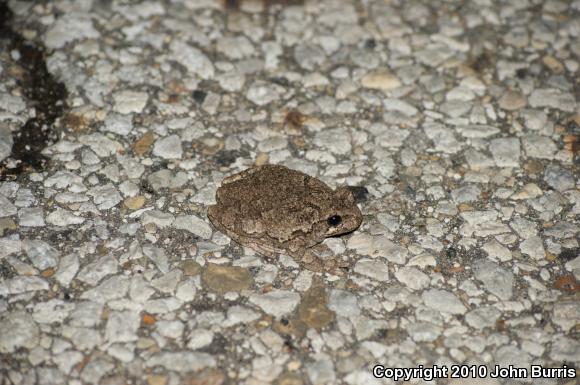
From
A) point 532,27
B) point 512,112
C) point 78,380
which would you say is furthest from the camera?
point 532,27

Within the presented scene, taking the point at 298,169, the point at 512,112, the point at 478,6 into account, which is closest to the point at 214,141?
the point at 298,169

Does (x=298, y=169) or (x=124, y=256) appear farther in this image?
(x=298, y=169)

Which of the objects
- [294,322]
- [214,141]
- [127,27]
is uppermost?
[127,27]

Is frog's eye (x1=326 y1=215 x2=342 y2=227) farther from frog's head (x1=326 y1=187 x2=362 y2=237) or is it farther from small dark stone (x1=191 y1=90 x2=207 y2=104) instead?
small dark stone (x1=191 y1=90 x2=207 y2=104)

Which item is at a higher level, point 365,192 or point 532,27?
point 532,27

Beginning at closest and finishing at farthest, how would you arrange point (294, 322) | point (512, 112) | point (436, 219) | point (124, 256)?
point (294, 322)
point (124, 256)
point (436, 219)
point (512, 112)

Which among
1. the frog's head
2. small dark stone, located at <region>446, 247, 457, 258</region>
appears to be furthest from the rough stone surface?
the frog's head

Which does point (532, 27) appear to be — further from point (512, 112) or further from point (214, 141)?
point (214, 141)

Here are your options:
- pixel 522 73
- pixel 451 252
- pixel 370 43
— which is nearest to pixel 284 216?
pixel 451 252
